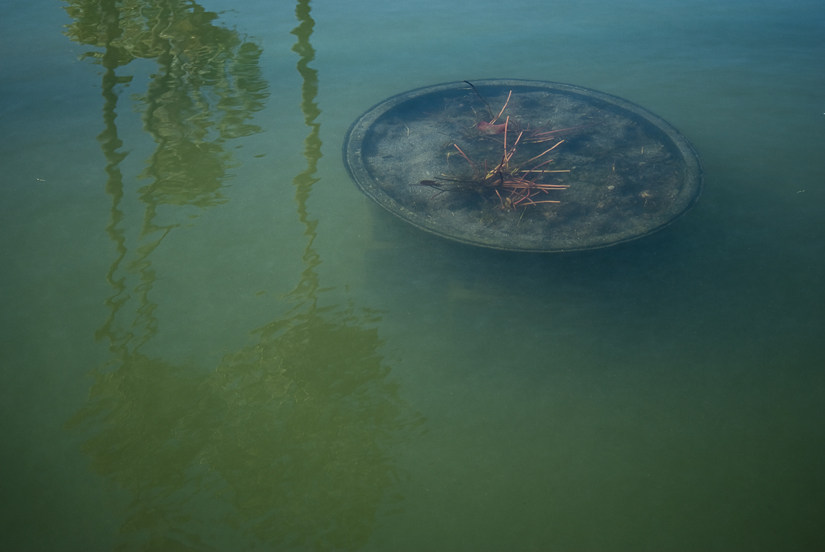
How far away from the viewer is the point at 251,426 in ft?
6.73

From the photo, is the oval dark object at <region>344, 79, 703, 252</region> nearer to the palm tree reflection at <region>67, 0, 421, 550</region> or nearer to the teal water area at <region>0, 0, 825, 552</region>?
the teal water area at <region>0, 0, 825, 552</region>

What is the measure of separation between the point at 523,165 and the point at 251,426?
83.0 inches

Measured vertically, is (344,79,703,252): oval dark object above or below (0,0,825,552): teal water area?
above

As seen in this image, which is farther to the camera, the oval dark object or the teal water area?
the oval dark object

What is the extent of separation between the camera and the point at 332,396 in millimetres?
2150

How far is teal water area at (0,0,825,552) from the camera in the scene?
1854mm

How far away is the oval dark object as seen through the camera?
2.86 meters

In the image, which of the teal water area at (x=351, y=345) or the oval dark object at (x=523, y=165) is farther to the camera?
the oval dark object at (x=523, y=165)

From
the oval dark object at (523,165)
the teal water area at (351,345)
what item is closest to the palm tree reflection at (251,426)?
the teal water area at (351,345)

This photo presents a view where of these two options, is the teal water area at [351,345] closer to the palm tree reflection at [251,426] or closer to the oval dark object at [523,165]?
the palm tree reflection at [251,426]

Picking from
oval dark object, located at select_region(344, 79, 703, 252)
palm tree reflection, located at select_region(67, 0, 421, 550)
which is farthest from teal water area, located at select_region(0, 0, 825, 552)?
oval dark object, located at select_region(344, 79, 703, 252)

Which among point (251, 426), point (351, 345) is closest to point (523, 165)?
point (351, 345)

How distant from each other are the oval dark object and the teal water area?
0.44 feet

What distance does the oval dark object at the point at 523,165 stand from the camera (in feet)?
9.37
